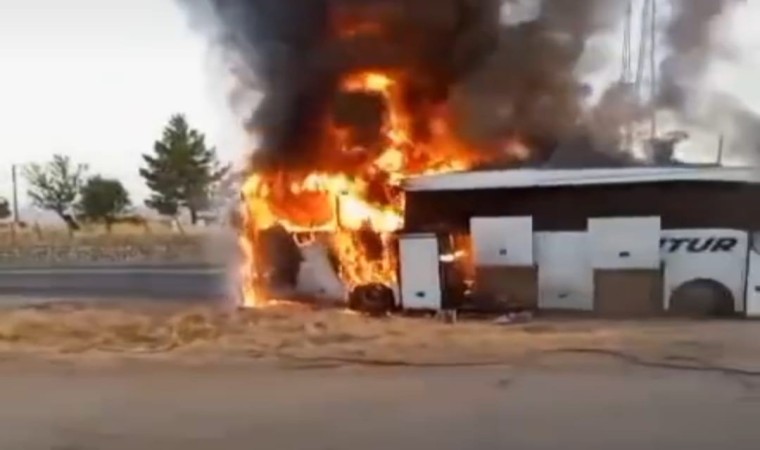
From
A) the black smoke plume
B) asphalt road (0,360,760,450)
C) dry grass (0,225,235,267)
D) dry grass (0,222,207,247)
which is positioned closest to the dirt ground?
asphalt road (0,360,760,450)

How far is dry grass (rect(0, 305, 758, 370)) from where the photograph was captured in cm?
1338

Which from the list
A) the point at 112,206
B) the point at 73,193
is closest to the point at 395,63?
the point at 112,206

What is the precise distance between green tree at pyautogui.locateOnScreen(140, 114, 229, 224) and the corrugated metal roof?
38312mm

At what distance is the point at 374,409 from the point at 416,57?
12.3 m

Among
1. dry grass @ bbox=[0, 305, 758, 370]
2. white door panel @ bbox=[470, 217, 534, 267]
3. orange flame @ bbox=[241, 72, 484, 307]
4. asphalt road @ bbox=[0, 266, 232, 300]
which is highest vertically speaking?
orange flame @ bbox=[241, 72, 484, 307]

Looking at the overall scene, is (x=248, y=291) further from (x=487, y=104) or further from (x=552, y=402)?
(x=552, y=402)

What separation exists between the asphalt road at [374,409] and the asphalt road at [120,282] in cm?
1028

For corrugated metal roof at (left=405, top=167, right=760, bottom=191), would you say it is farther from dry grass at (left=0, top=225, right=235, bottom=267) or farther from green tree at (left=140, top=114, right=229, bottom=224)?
green tree at (left=140, top=114, right=229, bottom=224)

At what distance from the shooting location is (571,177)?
680 inches

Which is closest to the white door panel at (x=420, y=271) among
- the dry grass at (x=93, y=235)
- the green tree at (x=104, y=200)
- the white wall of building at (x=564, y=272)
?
the white wall of building at (x=564, y=272)

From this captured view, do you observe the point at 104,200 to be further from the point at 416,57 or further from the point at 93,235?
the point at 416,57

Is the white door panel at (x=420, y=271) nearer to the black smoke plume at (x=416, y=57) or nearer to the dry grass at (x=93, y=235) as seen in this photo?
the black smoke plume at (x=416, y=57)

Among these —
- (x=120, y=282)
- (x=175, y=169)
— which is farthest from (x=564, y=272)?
(x=175, y=169)

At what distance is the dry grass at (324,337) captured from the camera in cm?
1338
